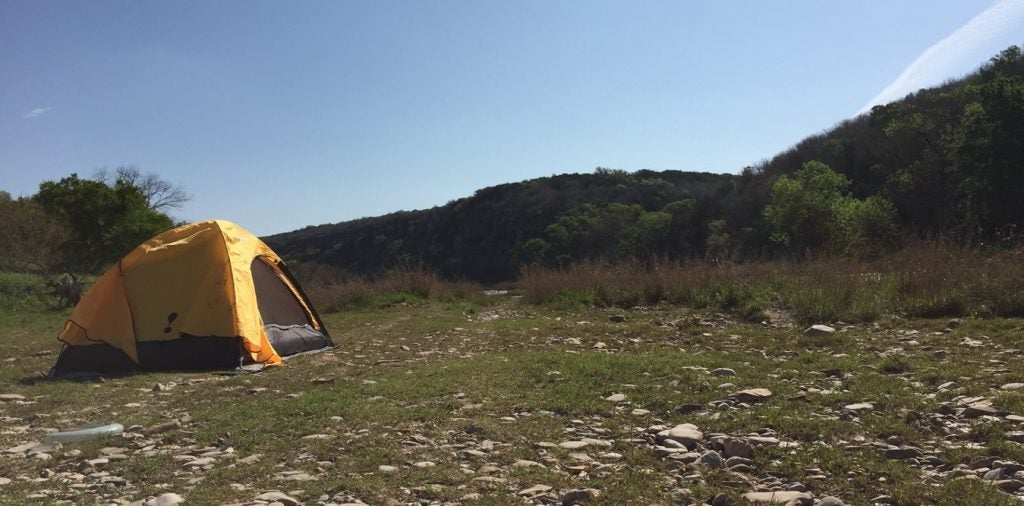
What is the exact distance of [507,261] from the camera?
69.1 metres

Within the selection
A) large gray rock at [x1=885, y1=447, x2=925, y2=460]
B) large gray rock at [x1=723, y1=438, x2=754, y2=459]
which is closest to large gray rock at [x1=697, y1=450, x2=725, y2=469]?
large gray rock at [x1=723, y1=438, x2=754, y2=459]

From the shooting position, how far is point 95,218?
1062 inches

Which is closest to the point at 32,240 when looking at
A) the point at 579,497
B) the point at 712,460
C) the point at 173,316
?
the point at 173,316

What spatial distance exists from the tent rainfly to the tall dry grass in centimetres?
787

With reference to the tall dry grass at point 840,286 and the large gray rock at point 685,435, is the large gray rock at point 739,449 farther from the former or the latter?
the tall dry grass at point 840,286

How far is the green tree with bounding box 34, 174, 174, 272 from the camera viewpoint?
2662 cm

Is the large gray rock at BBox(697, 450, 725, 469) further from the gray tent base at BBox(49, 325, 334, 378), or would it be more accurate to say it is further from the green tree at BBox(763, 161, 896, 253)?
the green tree at BBox(763, 161, 896, 253)

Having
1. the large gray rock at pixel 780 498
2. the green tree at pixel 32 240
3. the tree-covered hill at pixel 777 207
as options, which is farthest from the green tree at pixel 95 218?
the large gray rock at pixel 780 498

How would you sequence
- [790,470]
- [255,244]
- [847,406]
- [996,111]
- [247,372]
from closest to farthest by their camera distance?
1. [790,470]
2. [847,406]
3. [247,372]
4. [255,244]
5. [996,111]

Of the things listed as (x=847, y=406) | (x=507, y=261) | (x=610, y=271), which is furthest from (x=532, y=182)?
(x=847, y=406)

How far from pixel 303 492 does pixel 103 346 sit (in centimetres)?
689

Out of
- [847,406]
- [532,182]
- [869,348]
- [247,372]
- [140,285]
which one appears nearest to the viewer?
[847,406]

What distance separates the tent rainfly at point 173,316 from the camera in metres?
8.86

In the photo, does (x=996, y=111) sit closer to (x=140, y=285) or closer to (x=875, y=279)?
(x=875, y=279)
